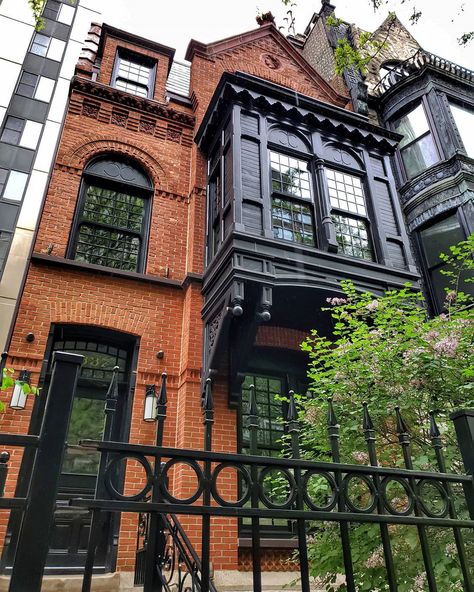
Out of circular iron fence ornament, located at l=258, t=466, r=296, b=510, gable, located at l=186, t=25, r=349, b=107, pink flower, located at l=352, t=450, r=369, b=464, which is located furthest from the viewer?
gable, located at l=186, t=25, r=349, b=107

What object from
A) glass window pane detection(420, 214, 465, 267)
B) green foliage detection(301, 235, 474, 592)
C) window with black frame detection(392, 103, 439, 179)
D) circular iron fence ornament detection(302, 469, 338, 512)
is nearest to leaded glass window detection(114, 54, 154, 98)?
window with black frame detection(392, 103, 439, 179)

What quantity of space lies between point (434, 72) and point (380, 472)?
13761 millimetres

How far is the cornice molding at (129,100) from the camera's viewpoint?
9.55 m

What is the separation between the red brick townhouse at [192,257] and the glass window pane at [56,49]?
0.69 m

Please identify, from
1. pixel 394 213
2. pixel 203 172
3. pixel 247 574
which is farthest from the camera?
pixel 203 172

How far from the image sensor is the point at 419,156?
1241 centimetres

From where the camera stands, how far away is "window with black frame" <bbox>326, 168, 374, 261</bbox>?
8.28 meters

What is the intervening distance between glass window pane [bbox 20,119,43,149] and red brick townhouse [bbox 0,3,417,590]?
2.18 feet

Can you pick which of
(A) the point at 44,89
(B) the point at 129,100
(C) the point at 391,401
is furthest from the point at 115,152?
(C) the point at 391,401

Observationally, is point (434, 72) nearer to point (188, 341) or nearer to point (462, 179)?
point (462, 179)

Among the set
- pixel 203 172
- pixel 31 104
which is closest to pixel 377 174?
pixel 203 172

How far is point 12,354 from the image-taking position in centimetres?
679

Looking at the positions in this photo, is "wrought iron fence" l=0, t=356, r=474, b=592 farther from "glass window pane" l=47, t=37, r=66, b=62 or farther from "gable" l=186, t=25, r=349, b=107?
"gable" l=186, t=25, r=349, b=107

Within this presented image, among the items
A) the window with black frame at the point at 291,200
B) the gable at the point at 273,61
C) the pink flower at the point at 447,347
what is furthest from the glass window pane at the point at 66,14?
the pink flower at the point at 447,347
